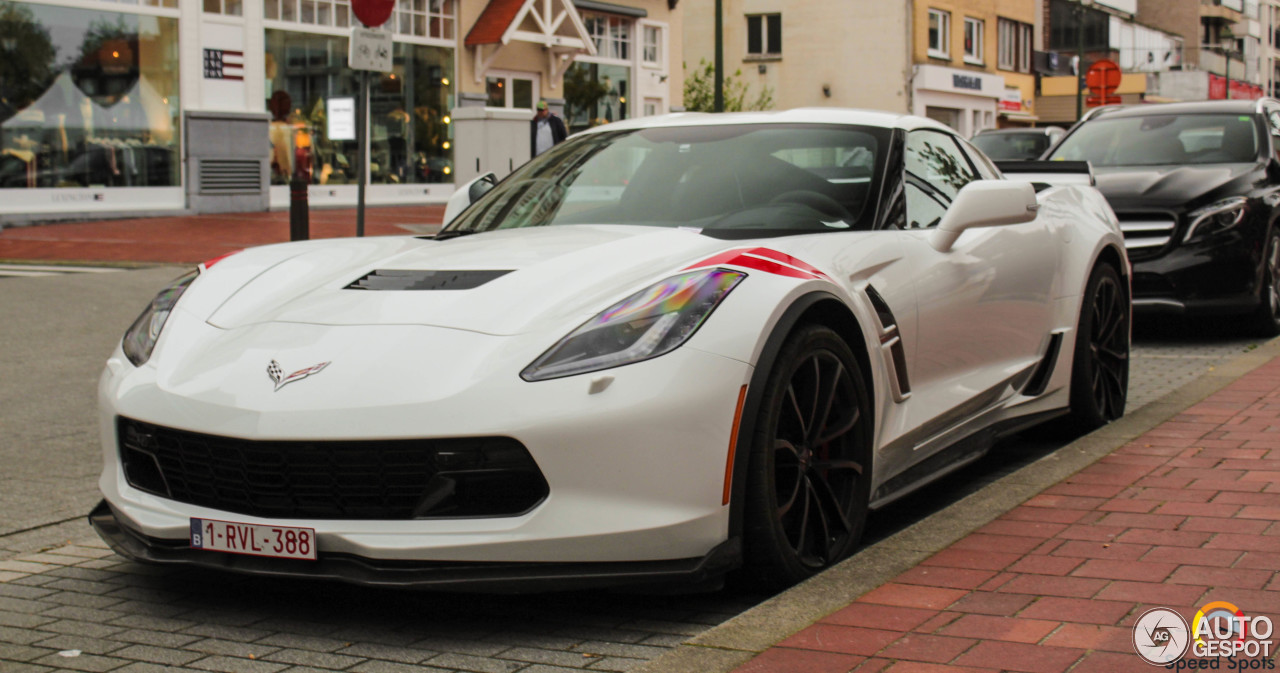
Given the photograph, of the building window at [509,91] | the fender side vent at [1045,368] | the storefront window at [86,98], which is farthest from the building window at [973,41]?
the fender side vent at [1045,368]

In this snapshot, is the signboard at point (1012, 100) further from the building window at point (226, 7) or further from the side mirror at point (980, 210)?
the side mirror at point (980, 210)

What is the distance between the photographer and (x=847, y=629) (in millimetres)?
3217

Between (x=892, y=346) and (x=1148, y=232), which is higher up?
(x=1148, y=232)

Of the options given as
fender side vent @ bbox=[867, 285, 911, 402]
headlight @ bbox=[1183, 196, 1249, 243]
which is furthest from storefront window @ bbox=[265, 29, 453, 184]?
fender side vent @ bbox=[867, 285, 911, 402]

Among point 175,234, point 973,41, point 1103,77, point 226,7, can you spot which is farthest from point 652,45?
point 973,41

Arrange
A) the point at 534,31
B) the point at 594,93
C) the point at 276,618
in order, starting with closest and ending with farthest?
1. the point at 276,618
2. the point at 534,31
3. the point at 594,93

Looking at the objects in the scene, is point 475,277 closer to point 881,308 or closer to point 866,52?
point 881,308

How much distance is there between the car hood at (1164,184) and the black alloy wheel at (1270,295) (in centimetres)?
51

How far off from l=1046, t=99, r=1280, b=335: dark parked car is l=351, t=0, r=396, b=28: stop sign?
16.2 feet

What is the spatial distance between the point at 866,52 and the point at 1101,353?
40067mm

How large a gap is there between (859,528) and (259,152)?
2027cm

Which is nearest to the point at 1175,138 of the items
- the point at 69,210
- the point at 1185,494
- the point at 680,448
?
the point at 1185,494

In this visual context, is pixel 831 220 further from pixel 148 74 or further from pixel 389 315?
pixel 148 74

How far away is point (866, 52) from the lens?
44875mm
